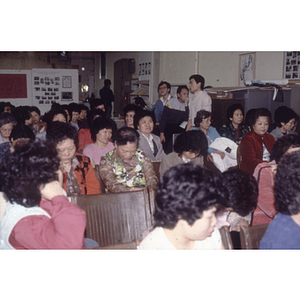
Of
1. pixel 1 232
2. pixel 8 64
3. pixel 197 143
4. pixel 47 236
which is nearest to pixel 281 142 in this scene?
pixel 197 143

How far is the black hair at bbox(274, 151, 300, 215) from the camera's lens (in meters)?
1.29

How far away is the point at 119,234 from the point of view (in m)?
1.92

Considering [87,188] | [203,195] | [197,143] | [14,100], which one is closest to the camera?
[203,195]

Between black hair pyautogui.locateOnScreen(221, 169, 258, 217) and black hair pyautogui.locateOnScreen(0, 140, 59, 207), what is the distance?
100 centimetres

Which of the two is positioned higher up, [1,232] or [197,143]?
[197,143]

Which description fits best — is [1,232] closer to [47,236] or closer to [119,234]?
[47,236]

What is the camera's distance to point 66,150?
2.30 metres

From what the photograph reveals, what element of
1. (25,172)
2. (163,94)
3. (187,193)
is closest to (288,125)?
(163,94)

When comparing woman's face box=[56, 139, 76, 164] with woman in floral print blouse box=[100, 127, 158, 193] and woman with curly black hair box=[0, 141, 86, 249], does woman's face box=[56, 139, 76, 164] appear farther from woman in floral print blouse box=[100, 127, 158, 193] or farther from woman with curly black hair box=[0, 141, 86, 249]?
woman with curly black hair box=[0, 141, 86, 249]

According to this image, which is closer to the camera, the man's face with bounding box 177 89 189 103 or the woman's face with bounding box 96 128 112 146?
the woman's face with bounding box 96 128 112 146

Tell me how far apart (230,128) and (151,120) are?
43.8 inches

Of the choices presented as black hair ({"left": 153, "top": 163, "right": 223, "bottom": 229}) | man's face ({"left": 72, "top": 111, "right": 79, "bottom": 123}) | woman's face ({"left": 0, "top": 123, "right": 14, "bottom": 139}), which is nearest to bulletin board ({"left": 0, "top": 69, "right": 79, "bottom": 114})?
man's face ({"left": 72, "top": 111, "right": 79, "bottom": 123})

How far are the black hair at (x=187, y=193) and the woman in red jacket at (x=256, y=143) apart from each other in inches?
76.7

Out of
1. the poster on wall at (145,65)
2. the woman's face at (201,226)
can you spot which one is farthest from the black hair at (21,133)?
the poster on wall at (145,65)
